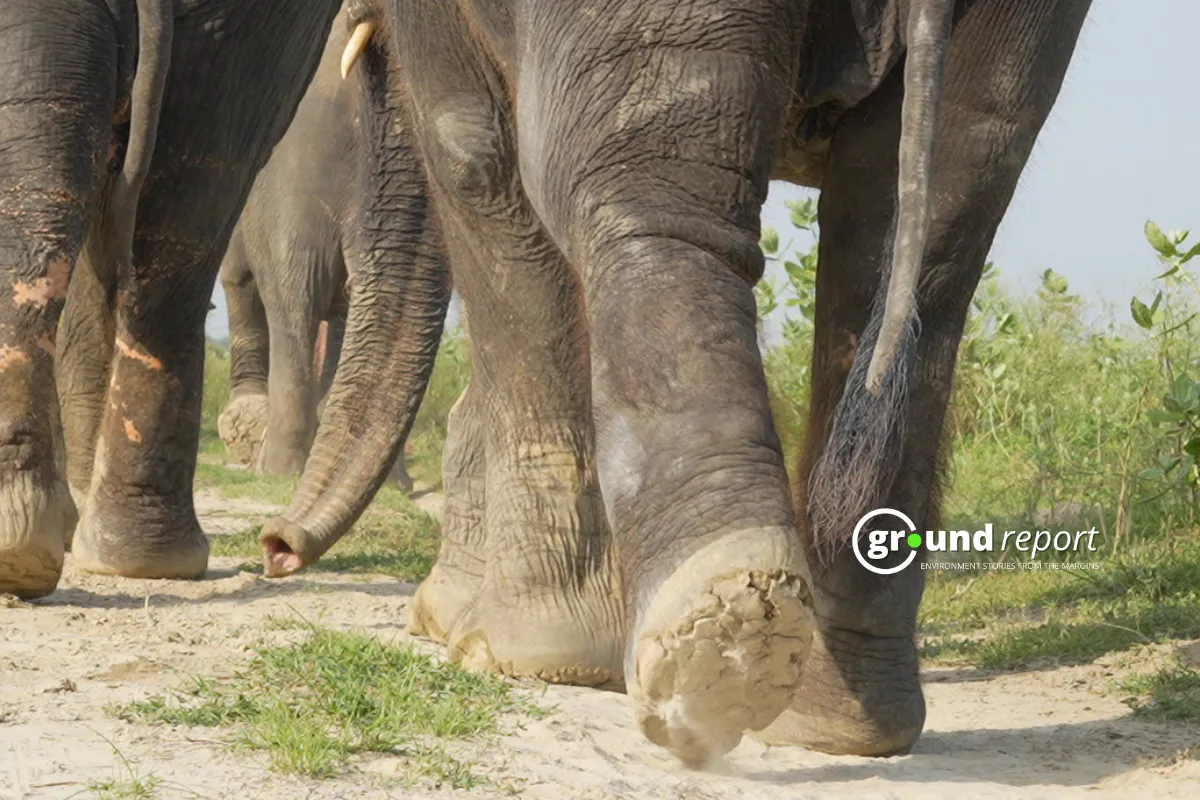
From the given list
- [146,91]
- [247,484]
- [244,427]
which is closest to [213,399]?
[244,427]

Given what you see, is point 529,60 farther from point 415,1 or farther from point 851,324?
point 415,1

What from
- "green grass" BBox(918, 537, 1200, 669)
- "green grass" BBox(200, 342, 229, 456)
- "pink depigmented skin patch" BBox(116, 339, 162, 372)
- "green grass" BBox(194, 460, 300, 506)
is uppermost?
"green grass" BBox(200, 342, 229, 456)

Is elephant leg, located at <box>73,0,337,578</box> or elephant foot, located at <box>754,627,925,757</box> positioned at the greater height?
elephant leg, located at <box>73,0,337,578</box>

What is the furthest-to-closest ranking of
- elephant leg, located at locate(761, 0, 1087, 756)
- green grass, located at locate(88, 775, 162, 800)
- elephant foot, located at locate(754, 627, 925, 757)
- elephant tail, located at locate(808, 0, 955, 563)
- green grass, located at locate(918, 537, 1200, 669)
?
green grass, located at locate(918, 537, 1200, 669)
elephant foot, located at locate(754, 627, 925, 757)
elephant leg, located at locate(761, 0, 1087, 756)
elephant tail, located at locate(808, 0, 955, 563)
green grass, located at locate(88, 775, 162, 800)

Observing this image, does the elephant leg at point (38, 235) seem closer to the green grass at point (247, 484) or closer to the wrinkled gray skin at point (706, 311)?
the wrinkled gray skin at point (706, 311)

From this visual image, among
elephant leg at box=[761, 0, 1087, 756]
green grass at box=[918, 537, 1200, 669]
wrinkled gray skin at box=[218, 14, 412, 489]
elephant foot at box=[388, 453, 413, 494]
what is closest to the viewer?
elephant leg at box=[761, 0, 1087, 756]

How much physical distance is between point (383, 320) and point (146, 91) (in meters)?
0.79

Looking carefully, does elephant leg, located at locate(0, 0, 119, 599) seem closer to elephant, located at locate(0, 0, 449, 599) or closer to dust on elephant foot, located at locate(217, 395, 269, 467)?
elephant, located at locate(0, 0, 449, 599)

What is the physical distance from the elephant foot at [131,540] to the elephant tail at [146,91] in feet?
2.85

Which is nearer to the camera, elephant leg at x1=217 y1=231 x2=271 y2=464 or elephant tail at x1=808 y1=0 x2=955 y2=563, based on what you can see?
elephant tail at x1=808 y1=0 x2=955 y2=563

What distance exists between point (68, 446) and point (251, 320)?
6.00 meters

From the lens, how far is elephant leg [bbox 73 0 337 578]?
18.4ft

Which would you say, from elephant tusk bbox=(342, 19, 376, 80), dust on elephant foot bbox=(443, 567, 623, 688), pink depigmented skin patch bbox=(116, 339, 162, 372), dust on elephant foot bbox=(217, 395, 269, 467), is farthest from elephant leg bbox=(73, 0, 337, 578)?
dust on elephant foot bbox=(217, 395, 269, 467)

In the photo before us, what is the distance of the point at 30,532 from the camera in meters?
4.75
